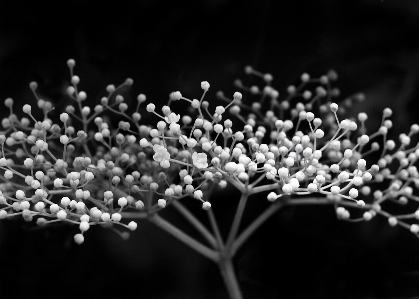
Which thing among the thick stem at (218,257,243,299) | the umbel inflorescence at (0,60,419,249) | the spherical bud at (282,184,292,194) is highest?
the umbel inflorescence at (0,60,419,249)

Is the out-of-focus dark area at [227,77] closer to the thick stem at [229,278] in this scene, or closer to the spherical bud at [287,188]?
the thick stem at [229,278]

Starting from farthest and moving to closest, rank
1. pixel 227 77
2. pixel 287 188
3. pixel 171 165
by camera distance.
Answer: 1. pixel 227 77
2. pixel 171 165
3. pixel 287 188

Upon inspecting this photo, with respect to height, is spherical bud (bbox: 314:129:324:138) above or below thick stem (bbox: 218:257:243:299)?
above

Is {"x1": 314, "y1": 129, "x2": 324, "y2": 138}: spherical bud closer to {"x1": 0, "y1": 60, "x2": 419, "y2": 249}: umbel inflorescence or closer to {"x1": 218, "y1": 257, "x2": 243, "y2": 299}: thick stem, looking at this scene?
{"x1": 0, "y1": 60, "x2": 419, "y2": 249}: umbel inflorescence

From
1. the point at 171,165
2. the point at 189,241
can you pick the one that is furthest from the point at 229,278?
the point at 171,165

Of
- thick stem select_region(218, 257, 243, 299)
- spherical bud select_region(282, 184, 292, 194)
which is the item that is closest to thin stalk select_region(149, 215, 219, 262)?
thick stem select_region(218, 257, 243, 299)

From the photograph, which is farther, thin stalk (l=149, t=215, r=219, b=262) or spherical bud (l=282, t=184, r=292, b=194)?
thin stalk (l=149, t=215, r=219, b=262)

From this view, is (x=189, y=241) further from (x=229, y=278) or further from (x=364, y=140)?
(x=364, y=140)

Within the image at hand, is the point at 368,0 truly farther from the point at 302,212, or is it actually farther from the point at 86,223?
the point at 86,223
